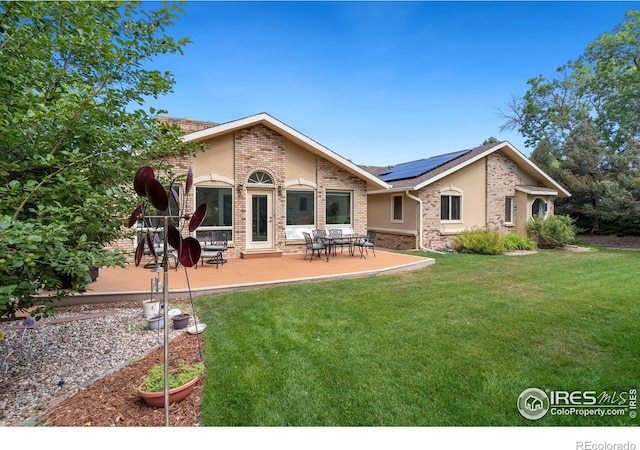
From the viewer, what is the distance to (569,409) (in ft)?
8.75

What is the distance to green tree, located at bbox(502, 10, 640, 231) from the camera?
1791 cm

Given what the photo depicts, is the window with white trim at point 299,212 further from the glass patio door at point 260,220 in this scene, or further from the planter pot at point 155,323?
the planter pot at point 155,323

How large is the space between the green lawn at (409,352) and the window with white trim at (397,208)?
336 inches

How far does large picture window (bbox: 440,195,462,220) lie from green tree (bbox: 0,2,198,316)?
44.5 ft

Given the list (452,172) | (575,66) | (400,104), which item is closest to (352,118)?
(400,104)

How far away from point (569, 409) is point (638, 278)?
25.8ft

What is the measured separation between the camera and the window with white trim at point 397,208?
49.5 feet

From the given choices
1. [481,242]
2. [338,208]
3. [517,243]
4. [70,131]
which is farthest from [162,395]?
[517,243]

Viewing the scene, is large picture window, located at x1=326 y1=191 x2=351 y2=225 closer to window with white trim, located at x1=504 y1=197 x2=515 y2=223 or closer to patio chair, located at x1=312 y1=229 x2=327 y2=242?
patio chair, located at x1=312 y1=229 x2=327 y2=242

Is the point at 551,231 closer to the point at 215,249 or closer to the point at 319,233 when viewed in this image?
the point at 319,233

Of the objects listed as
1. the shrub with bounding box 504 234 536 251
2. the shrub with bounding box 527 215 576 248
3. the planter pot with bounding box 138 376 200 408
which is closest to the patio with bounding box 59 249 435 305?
the planter pot with bounding box 138 376 200 408

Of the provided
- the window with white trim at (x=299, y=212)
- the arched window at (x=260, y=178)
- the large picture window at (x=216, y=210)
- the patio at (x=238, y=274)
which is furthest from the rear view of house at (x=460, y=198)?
the large picture window at (x=216, y=210)
